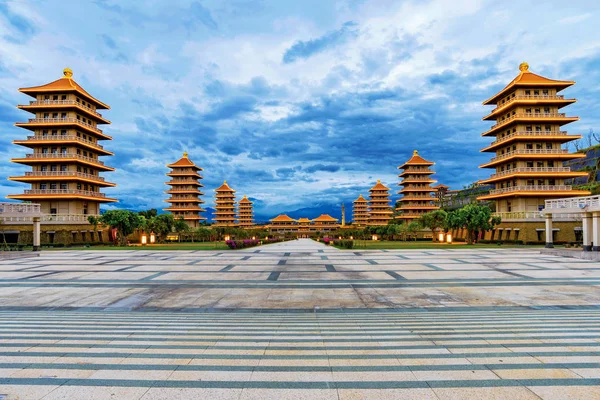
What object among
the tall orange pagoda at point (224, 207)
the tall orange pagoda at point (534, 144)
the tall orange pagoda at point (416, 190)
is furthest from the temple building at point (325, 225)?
the tall orange pagoda at point (534, 144)

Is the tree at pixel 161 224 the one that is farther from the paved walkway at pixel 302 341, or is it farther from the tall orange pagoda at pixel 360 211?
the tall orange pagoda at pixel 360 211

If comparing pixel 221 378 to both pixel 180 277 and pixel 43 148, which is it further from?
pixel 43 148

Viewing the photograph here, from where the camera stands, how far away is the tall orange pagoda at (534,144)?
40.0 metres

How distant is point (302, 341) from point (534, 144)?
152ft

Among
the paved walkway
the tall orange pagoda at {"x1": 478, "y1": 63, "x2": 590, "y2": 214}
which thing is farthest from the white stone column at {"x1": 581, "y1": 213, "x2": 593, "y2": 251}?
the tall orange pagoda at {"x1": 478, "y1": 63, "x2": 590, "y2": 214}

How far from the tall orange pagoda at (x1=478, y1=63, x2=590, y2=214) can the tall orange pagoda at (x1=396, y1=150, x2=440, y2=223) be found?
22329 millimetres

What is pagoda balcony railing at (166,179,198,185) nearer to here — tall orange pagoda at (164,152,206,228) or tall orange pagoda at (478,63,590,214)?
tall orange pagoda at (164,152,206,228)

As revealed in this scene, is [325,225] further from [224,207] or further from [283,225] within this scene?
[224,207]

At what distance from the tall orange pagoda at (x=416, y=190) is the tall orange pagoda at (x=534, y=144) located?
2233 cm

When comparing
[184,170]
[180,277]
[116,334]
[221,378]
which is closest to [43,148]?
[184,170]

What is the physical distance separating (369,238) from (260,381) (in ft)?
207

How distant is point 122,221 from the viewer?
38.8 m

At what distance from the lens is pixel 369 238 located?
65.9 m

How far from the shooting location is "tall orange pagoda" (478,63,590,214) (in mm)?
40000
